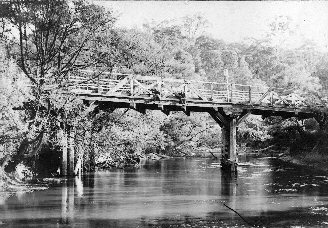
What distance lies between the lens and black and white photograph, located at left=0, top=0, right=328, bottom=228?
1228 centimetres

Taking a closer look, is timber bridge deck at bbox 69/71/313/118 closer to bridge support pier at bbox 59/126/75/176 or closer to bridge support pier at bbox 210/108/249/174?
bridge support pier at bbox 210/108/249/174

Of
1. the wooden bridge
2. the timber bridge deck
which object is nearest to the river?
the wooden bridge

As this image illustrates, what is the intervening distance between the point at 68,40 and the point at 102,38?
265 centimetres

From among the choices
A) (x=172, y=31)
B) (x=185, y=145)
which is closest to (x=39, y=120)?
(x=185, y=145)

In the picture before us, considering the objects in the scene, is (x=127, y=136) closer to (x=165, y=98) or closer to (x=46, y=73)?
(x=165, y=98)

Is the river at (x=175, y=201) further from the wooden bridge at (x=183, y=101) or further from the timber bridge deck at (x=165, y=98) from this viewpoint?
the timber bridge deck at (x=165, y=98)

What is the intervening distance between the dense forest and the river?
2151 millimetres

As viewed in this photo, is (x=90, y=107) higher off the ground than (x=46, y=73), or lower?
lower

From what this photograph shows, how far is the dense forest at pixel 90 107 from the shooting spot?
16.1 m

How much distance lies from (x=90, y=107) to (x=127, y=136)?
15.6 ft

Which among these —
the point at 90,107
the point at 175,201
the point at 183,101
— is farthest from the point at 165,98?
the point at 175,201

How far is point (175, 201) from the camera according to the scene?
13.7 metres

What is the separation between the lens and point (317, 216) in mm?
11305

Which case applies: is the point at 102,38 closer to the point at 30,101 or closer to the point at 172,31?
the point at 30,101
